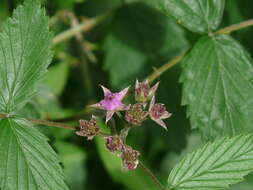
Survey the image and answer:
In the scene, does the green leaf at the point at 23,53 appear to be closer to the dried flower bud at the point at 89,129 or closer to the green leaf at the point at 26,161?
the green leaf at the point at 26,161

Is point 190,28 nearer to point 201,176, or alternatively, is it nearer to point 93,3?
point 201,176

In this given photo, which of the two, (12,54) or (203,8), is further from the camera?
(203,8)

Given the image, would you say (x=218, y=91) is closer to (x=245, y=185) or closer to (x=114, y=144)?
(x=114, y=144)

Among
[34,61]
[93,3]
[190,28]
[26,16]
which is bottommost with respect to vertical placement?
[190,28]

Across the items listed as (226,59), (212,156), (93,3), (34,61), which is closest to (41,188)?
(34,61)

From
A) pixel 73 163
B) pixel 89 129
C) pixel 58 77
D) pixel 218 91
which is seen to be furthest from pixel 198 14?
pixel 73 163

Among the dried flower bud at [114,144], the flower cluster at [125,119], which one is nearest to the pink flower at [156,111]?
the flower cluster at [125,119]

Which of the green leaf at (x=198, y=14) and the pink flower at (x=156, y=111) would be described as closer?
the pink flower at (x=156, y=111)
